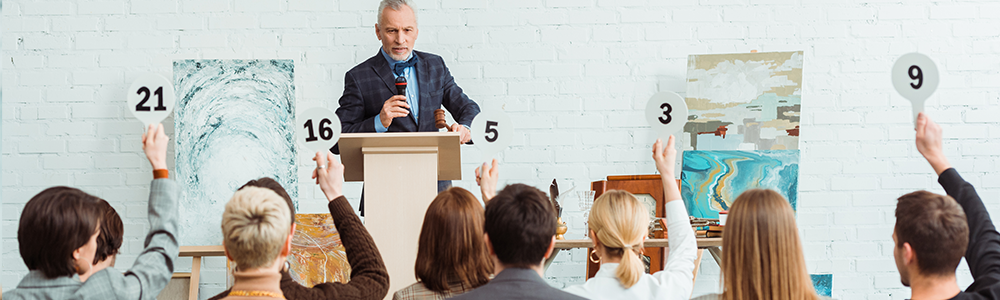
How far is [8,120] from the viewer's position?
3709 millimetres

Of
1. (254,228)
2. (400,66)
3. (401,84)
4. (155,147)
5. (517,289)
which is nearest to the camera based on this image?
(254,228)

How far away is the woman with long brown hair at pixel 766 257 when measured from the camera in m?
1.50

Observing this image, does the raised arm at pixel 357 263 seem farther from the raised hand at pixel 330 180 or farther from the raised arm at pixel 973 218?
the raised arm at pixel 973 218

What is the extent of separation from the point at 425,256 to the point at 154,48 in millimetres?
2671

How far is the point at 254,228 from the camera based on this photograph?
1.32 m

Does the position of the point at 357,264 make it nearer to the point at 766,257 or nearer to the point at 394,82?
the point at 766,257

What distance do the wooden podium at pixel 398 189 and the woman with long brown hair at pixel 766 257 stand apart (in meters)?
0.94

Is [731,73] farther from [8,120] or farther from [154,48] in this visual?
[8,120]

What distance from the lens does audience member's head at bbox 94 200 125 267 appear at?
162 cm

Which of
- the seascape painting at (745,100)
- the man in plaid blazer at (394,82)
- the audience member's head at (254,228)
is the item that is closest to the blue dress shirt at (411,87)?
the man in plaid blazer at (394,82)

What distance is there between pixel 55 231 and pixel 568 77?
8.84ft

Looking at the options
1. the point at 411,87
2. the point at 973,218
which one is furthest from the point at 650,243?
the point at 973,218

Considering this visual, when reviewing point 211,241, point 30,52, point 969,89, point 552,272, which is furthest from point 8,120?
point 969,89

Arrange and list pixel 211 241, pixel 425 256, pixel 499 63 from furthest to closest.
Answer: pixel 499 63 < pixel 211 241 < pixel 425 256
